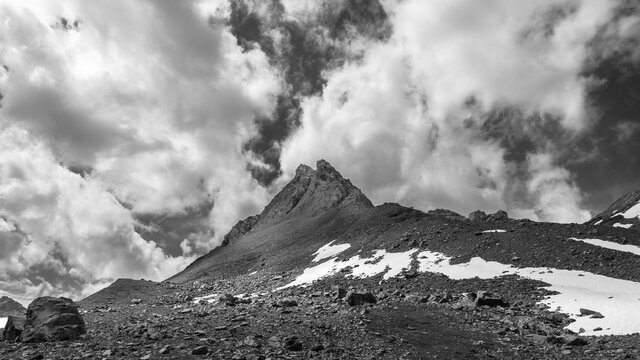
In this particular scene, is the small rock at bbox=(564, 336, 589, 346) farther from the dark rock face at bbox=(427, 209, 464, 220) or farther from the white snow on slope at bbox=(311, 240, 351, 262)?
the dark rock face at bbox=(427, 209, 464, 220)

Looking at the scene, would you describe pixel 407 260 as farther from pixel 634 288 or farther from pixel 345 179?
→ pixel 345 179

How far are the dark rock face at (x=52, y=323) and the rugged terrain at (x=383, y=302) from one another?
3.82 ft

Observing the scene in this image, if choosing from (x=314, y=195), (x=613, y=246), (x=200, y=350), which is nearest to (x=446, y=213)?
(x=314, y=195)

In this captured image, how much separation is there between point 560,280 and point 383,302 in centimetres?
2042

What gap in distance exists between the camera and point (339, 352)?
19969 mm

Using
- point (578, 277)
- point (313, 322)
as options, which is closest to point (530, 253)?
point (578, 277)

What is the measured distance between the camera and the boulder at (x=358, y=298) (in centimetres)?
3522

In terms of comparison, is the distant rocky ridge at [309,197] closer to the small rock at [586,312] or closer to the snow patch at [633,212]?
the small rock at [586,312]

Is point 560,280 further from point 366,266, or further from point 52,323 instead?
point 52,323

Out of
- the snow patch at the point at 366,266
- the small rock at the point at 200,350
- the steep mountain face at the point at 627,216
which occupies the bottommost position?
the small rock at the point at 200,350

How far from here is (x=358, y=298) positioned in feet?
117

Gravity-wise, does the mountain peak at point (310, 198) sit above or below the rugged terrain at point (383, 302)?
above

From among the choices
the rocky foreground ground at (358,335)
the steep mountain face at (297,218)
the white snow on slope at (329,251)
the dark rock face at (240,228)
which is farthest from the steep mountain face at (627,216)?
the dark rock face at (240,228)

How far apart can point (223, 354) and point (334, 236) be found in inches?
3246
